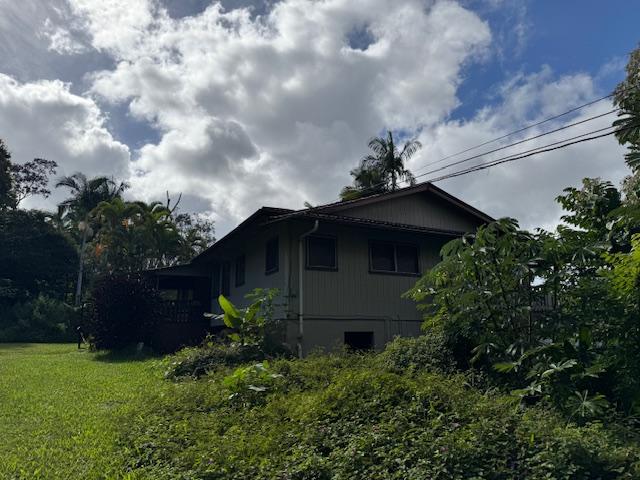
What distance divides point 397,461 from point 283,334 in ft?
27.4

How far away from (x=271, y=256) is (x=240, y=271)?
3.17m

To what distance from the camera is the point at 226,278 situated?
19.3 m

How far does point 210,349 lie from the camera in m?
11.1

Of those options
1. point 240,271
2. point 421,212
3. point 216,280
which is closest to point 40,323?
point 216,280

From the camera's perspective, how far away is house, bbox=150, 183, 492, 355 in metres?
13.0

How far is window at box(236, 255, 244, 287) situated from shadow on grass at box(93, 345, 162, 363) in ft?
11.1

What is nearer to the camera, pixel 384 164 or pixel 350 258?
pixel 350 258

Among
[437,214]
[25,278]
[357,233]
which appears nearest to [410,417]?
[357,233]

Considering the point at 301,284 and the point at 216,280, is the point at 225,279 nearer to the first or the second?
the point at 216,280

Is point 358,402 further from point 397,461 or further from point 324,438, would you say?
point 397,461

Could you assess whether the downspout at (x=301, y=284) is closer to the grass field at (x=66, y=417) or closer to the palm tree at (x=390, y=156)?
the grass field at (x=66, y=417)

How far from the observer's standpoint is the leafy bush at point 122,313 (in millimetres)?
16250

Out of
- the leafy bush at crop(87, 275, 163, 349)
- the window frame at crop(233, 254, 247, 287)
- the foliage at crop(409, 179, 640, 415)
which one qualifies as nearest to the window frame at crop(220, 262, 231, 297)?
the window frame at crop(233, 254, 247, 287)

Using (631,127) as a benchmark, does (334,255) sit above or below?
below
